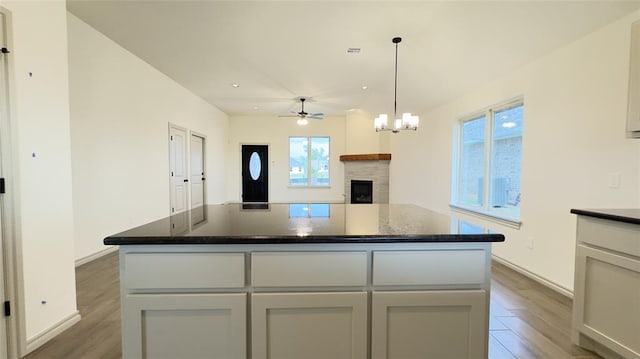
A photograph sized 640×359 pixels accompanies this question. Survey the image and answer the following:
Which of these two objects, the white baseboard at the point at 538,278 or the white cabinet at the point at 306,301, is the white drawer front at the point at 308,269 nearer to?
the white cabinet at the point at 306,301

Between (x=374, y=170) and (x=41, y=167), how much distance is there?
21.6ft

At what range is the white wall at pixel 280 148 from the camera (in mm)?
8398

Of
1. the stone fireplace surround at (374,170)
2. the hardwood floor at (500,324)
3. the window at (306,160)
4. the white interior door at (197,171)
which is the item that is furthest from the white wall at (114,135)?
the stone fireplace surround at (374,170)

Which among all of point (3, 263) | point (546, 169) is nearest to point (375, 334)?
point (3, 263)

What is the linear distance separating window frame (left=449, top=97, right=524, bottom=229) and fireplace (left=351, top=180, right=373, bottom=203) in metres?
2.74

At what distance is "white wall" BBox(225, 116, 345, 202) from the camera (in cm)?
840

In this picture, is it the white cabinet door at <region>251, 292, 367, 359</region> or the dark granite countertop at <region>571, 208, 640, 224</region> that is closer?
the white cabinet door at <region>251, 292, 367, 359</region>

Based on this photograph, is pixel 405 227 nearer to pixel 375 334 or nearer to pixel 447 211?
pixel 375 334

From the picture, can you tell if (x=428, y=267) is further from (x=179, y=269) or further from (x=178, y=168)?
(x=178, y=168)

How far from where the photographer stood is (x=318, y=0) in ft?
8.66

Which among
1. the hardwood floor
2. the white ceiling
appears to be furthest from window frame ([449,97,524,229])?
the hardwood floor

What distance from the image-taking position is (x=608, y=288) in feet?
5.90

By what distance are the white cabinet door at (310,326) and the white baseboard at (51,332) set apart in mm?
1706

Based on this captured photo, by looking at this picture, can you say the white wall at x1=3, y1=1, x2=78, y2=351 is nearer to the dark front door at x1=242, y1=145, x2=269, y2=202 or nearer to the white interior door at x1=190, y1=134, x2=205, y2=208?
the white interior door at x1=190, y1=134, x2=205, y2=208
